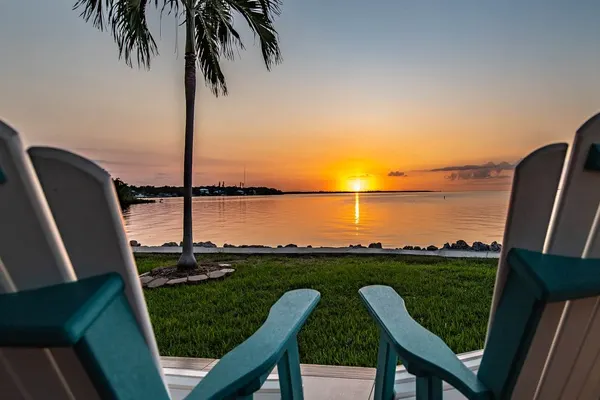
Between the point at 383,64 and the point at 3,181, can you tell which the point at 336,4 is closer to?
the point at 383,64

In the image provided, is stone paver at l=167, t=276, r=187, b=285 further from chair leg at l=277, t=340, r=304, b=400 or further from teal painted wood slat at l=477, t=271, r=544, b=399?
teal painted wood slat at l=477, t=271, r=544, b=399

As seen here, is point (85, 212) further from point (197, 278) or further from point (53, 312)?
point (197, 278)

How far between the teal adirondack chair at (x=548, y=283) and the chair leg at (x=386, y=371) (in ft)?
2.20

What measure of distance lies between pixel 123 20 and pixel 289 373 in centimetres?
438

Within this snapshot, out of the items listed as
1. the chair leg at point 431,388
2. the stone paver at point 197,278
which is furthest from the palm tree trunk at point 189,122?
the chair leg at point 431,388

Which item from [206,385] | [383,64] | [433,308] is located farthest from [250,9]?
[206,385]

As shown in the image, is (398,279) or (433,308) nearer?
(433,308)

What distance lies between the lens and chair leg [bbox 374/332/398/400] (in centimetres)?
146

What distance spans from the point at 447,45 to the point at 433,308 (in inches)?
164

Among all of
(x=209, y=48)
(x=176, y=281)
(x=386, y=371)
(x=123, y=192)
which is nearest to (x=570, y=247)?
(x=386, y=371)

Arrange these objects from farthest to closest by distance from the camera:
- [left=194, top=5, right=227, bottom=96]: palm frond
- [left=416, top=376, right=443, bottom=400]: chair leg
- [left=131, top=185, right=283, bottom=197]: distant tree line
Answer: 1. [left=131, top=185, right=283, bottom=197]: distant tree line
2. [left=194, top=5, right=227, bottom=96]: palm frond
3. [left=416, top=376, right=443, bottom=400]: chair leg

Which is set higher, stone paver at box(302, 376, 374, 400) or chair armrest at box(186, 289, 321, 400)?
chair armrest at box(186, 289, 321, 400)

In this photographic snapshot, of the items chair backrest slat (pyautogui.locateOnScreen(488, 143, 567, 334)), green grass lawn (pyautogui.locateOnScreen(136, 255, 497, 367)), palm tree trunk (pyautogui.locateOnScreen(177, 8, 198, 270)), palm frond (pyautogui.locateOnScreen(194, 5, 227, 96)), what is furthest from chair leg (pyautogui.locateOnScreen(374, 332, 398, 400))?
palm frond (pyautogui.locateOnScreen(194, 5, 227, 96))

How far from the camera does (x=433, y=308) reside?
317 centimetres
